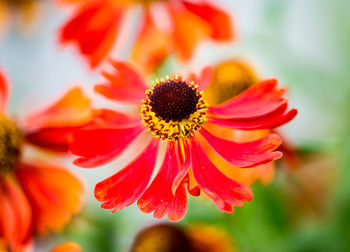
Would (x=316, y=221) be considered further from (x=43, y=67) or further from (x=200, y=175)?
(x=43, y=67)

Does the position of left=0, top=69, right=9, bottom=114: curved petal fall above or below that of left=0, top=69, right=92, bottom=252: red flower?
above

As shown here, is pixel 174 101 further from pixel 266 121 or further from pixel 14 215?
pixel 14 215

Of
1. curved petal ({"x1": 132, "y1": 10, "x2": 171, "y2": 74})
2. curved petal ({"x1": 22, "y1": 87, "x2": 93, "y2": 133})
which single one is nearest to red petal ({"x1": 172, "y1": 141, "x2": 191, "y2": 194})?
curved petal ({"x1": 22, "y1": 87, "x2": 93, "y2": 133})

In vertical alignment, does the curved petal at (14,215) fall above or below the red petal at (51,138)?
below

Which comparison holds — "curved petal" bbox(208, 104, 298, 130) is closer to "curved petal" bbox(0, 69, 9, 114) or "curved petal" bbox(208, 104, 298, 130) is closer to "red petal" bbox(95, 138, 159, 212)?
"red petal" bbox(95, 138, 159, 212)

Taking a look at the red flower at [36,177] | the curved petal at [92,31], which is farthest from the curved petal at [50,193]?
the curved petal at [92,31]

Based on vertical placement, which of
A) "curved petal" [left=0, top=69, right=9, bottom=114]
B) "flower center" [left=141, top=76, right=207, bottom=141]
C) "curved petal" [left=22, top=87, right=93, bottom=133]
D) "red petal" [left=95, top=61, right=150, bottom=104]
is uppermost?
"curved petal" [left=0, top=69, right=9, bottom=114]

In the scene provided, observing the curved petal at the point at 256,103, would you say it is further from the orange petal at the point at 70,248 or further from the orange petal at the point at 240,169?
the orange petal at the point at 70,248
